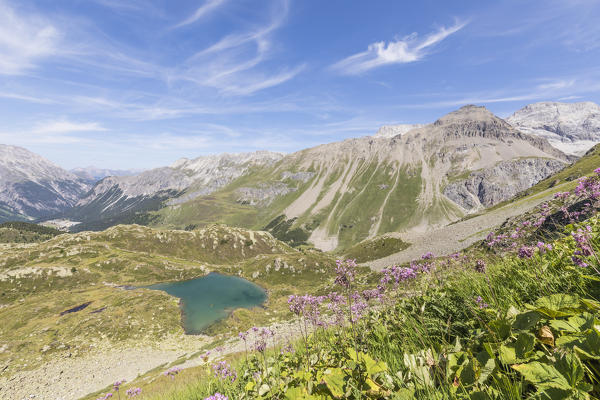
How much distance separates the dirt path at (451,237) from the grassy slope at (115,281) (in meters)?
41.1

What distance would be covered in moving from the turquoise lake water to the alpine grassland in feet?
280

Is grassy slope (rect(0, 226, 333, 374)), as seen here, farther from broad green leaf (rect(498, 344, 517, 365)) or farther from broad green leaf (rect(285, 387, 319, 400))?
broad green leaf (rect(498, 344, 517, 365))

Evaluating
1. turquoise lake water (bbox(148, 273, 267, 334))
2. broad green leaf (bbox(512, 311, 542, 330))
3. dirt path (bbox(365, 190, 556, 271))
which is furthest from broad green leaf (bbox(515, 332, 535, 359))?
dirt path (bbox(365, 190, 556, 271))

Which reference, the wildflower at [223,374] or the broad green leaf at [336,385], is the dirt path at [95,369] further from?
the broad green leaf at [336,385]

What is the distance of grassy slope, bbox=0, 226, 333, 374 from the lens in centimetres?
6925

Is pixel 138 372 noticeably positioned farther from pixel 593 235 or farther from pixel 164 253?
pixel 164 253

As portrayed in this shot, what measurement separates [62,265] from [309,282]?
13811 centimetres

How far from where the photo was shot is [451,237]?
14925cm

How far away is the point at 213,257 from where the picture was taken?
181m

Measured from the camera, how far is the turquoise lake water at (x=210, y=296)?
3439 inches

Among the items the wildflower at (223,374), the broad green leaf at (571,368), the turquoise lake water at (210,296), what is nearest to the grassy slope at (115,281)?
the turquoise lake water at (210,296)

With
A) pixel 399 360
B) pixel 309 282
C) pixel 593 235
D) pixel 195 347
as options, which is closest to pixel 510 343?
pixel 399 360

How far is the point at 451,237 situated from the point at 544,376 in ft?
569

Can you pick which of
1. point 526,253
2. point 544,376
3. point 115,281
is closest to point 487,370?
point 544,376
